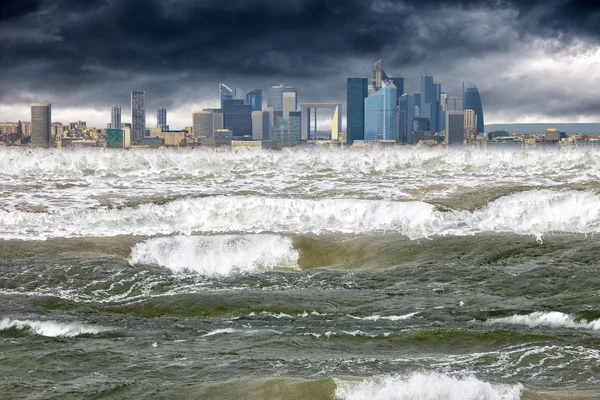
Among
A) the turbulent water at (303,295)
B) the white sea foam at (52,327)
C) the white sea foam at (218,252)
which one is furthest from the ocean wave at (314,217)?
the white sea foam at (52,327)

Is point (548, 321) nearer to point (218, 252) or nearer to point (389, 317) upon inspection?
point (389, 317)

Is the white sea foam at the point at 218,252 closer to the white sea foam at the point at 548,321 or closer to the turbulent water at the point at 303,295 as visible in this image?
the turbulent water at the point at 303,295

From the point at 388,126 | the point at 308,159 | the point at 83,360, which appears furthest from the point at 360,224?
the point at 388,126

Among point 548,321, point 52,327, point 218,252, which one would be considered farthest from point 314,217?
point 52,327

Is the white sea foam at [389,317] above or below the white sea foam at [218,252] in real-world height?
below

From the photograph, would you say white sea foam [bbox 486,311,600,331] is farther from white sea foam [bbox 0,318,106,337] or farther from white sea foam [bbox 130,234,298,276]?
white sea foam [bbox 130,234,298,276]

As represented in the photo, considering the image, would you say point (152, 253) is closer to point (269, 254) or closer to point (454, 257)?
point (269, 254)
